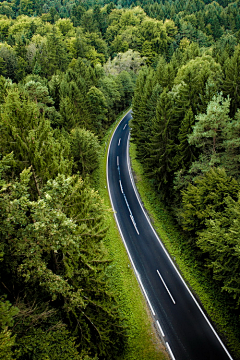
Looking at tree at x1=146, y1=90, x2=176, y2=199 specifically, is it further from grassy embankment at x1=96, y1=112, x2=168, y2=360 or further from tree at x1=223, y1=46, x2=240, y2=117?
grassy embankment at x1=96, y1=112, x2=168, y2=360

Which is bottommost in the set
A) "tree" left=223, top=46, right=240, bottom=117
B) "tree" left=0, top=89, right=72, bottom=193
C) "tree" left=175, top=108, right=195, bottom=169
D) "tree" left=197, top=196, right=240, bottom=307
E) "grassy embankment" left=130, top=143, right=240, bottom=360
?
"grassy embankment" left=130, top=143, right=240, bottom=360

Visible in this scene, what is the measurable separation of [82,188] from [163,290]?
12.7 m

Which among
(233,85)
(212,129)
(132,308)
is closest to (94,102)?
(233,85)

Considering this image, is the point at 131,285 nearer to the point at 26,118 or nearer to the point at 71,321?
the point at 71,321

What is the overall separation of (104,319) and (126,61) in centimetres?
6810

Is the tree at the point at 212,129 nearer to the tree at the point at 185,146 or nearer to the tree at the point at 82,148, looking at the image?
the tree at the point at 185,146

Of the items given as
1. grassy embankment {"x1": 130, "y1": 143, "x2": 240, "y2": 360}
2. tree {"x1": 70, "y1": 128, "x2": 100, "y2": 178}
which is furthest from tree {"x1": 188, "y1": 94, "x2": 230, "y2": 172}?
tree {"x1": 70, "y1": 128, "x2": 100, "y2": 178}

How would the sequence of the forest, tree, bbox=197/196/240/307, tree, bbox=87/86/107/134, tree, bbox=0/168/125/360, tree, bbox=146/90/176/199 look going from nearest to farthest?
tree, bbox=0/168/125/360, the forest, tree, bbox=197/196/240/307, tree, bbox=146/90/176/199, tree, bbox=87/86/107/134

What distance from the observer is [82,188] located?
40.4ft

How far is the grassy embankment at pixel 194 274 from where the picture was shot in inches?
631

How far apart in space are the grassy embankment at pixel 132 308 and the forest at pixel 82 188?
4.93ft

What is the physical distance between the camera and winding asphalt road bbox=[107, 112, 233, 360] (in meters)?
15.2

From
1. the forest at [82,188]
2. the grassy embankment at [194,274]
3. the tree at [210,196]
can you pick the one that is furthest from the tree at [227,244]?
the grassy embankment at [194,274]

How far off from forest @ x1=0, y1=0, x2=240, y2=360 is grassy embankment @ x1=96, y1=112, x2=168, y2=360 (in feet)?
4.93
